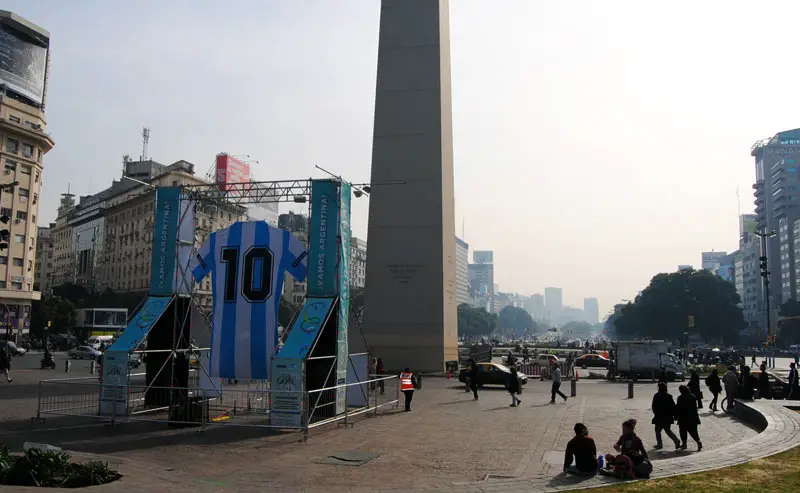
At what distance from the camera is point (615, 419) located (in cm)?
1950

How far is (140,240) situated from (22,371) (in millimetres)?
60332

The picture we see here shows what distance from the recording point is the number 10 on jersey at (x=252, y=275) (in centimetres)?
2000

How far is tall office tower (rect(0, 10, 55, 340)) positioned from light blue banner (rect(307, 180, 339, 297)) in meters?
56.8

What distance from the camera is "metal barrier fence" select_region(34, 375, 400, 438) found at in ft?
54.0

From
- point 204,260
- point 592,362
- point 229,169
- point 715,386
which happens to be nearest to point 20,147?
point 229,169

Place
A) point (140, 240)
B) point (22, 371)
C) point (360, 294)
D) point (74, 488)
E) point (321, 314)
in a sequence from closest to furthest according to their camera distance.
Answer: point (74, 488) < point (321, 314) < point (22, 371) < point (140, 240) < point (360, 294)

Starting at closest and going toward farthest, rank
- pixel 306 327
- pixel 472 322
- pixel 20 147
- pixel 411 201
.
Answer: pixel 306 327 → pixel 411 201 → pixel 20 147 → pixel 472 322

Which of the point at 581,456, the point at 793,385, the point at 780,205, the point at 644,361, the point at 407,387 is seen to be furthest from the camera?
the point at 780,205

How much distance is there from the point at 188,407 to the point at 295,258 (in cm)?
549

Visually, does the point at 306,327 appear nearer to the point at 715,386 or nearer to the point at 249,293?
the point at 249,293

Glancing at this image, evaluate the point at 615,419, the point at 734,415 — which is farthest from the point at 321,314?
the point at 734,415

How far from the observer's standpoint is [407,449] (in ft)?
46.8

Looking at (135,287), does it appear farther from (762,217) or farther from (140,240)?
(762,217)

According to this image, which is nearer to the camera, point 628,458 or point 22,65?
point 628,458
